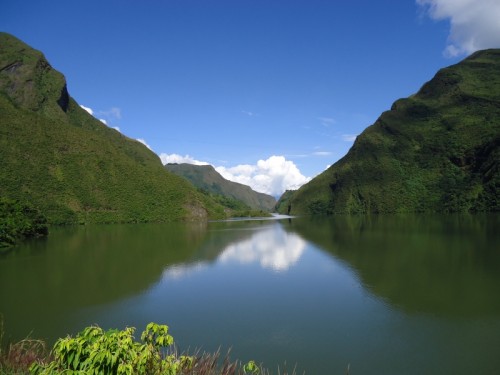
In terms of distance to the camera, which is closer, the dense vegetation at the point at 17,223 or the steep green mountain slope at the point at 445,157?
the dense vegetation at the point at 17,223

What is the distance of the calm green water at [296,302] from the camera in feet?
53.6

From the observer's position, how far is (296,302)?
2511cm

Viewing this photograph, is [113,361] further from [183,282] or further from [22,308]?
[183,282]

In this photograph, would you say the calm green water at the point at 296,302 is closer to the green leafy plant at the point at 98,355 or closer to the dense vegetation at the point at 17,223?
the dense vegetation at the point at 17,223

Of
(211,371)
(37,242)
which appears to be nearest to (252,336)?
(211,371)

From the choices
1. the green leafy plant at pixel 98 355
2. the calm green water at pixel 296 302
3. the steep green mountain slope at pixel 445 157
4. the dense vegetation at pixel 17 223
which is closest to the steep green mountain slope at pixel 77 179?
the dense vegetation at pixel 17 223

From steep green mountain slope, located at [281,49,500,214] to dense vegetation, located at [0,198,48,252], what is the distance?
141 metres

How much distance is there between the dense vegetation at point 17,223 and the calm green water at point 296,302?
8312 millimetres

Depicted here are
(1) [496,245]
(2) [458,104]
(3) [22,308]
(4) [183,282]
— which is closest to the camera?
(3) [22,308]

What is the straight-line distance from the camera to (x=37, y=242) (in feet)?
191

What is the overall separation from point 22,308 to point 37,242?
39503mm

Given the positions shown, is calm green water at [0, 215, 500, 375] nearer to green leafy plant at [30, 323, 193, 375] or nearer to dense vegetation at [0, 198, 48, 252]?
dense vegetation at [0, 198, 48, 252]

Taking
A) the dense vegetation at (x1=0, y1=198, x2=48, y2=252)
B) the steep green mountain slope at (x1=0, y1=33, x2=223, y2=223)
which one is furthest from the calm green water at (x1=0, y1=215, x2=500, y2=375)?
the steep green mountain slope at (x1=0, y1=33, x2=223, y2=223)

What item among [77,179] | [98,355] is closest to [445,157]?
[77,179]
